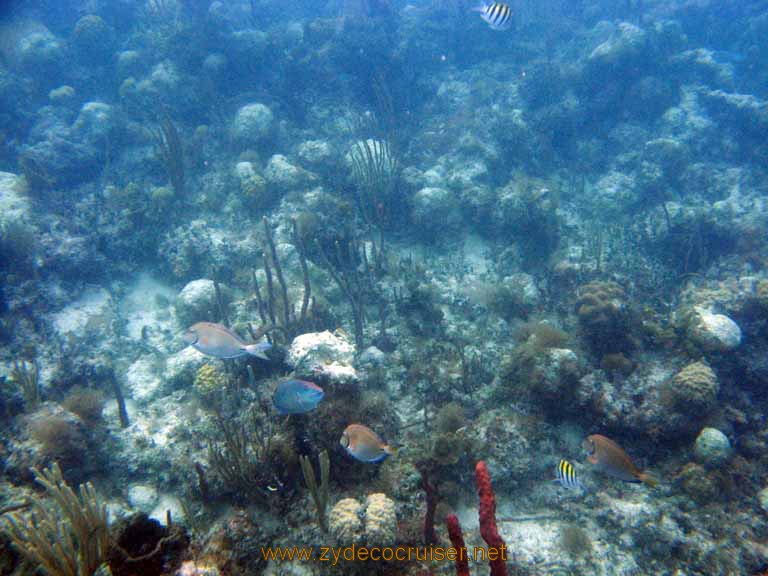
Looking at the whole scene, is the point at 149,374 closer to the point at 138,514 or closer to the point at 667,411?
the point at 138,514

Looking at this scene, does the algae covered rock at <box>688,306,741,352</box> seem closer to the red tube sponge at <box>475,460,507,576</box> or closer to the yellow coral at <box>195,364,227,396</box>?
the red tube sponge at <box>475,460,507,576</box>

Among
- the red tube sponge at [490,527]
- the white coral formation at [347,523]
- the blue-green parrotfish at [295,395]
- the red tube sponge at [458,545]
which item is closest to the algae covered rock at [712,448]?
the red tube sponge at [490,527]

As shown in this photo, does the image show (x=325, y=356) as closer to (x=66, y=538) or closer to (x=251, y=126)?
(x=66, y=538)

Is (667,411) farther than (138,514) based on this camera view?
Yes

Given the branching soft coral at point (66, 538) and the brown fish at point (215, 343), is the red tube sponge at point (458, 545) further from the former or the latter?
the brown fish at point (215, 343)

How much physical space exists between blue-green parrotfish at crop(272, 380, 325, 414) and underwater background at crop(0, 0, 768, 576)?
1.4 inches

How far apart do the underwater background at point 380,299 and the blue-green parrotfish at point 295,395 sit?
0.12 feet

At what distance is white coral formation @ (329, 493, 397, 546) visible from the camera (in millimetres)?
2885

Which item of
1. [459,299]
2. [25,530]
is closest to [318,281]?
[459,299]

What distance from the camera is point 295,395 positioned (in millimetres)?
3121

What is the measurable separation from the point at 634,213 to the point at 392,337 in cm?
760

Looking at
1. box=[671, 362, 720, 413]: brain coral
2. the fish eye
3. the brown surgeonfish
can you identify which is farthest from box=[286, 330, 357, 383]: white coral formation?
box=[671, 362, 720, 413]: brain coral

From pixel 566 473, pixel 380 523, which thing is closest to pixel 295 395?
pixel 380 523

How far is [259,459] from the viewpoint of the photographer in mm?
3625
